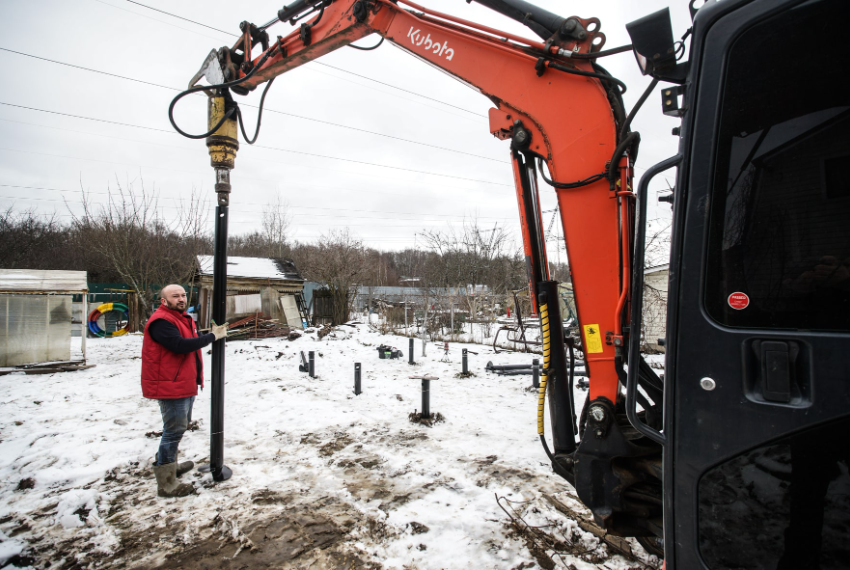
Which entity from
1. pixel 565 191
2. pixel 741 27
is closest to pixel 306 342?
pixel 565 191

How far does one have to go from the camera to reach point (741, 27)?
1401mm

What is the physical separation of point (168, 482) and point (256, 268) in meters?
16.5

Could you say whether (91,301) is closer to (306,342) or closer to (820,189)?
(306,342)

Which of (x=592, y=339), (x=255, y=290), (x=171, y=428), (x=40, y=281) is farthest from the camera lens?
(x=255, y=290)

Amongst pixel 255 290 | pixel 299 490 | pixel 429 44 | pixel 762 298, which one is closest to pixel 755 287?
pixel 762 298

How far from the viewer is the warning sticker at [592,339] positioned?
2.24 m

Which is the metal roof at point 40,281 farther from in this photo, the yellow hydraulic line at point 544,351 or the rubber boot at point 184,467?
the yellow hydraulic line at point 544,351

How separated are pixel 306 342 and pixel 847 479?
48.7 ft

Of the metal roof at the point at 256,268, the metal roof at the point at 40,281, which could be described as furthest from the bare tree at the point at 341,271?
the metal roof at the point at 40,281

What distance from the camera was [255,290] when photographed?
1833 cm

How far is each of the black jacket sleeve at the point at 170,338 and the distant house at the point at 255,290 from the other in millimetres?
14110

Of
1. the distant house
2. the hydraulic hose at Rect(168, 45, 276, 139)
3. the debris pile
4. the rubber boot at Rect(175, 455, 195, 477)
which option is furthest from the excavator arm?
the distant house

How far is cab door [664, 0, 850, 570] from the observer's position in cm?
125

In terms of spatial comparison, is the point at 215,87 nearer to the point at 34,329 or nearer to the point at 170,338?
the point at 170,338
